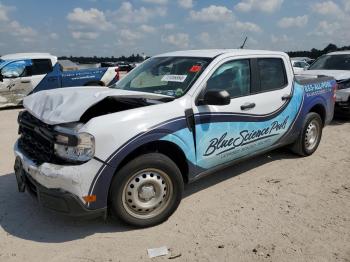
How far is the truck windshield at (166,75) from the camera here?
14.0ft

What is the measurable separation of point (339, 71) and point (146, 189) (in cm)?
796

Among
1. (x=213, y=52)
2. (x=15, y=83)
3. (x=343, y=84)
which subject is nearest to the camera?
(x=213, y=52)

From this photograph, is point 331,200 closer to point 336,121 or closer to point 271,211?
point 271,211

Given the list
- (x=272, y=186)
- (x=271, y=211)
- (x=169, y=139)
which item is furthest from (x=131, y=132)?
(x=272, y=186)

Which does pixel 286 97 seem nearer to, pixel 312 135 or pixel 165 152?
pixel 312 135

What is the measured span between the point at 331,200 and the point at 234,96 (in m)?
1.75

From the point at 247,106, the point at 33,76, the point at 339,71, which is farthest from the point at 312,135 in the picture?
the point at 33,76

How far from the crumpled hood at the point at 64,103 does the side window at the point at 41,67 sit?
27.7ft

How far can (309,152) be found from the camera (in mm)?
6238

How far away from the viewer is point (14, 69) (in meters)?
11.9

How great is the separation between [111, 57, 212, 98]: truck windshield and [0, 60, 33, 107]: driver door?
25.9 ft

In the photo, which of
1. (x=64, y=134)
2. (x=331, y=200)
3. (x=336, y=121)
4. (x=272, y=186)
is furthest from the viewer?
(x=336, y=121)

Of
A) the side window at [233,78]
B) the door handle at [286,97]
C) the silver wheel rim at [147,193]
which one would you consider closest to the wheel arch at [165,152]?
the silver wheel rim at [147,193]

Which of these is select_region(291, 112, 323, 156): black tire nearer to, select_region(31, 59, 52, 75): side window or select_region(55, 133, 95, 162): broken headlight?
select_region(55, 133, 95, 162): broken headlight
